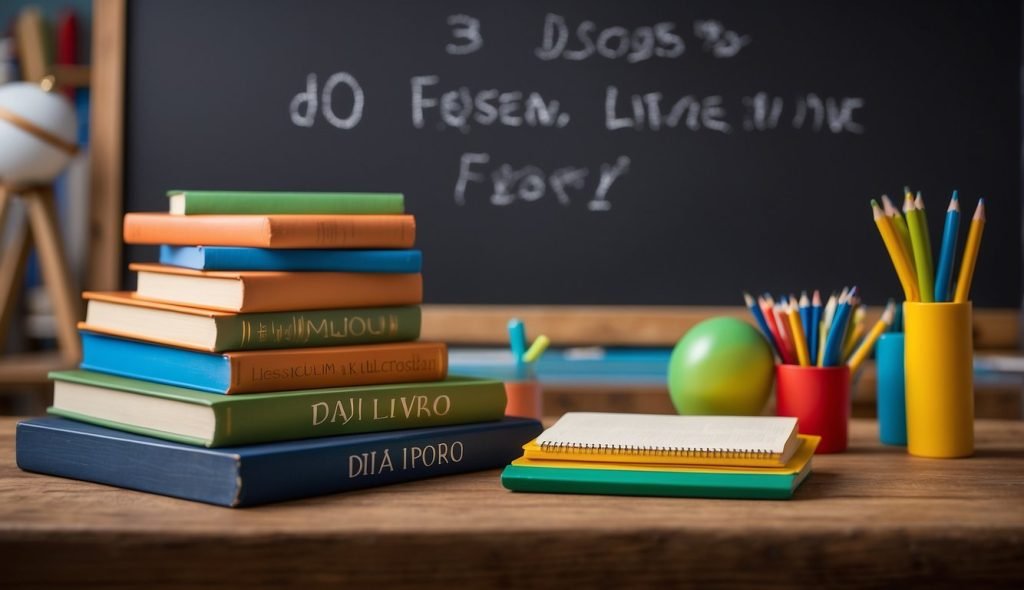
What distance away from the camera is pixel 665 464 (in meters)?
0.83

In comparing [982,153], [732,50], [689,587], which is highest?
[732,50]

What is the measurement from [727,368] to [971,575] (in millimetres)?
416

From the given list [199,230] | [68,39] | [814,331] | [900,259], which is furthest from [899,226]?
[68,39]

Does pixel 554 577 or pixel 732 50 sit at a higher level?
pixel 732 50

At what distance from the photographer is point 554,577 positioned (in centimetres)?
69

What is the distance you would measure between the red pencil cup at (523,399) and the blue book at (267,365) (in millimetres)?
207

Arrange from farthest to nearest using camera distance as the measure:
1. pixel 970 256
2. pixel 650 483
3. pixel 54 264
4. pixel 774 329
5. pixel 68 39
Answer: pixel 68 39, pixel 54 264, pixel 774 329, pixel 970 256, pixel 650 483

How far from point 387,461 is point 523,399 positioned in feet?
1.08

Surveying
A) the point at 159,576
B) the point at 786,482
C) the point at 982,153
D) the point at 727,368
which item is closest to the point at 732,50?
the point at 982,153

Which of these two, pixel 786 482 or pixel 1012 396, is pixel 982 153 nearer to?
pixel 1012 396

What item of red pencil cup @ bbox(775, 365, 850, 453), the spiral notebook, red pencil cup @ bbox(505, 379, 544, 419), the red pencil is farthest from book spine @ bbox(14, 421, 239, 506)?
the red pencil

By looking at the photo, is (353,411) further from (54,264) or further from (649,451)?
(54,264)

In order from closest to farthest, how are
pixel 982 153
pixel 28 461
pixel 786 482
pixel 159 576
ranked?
1. pixel 159 576
2. pixel 786 482
3. pixel 28 461
4. pixel 982 153

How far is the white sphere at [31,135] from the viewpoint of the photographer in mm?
2303
